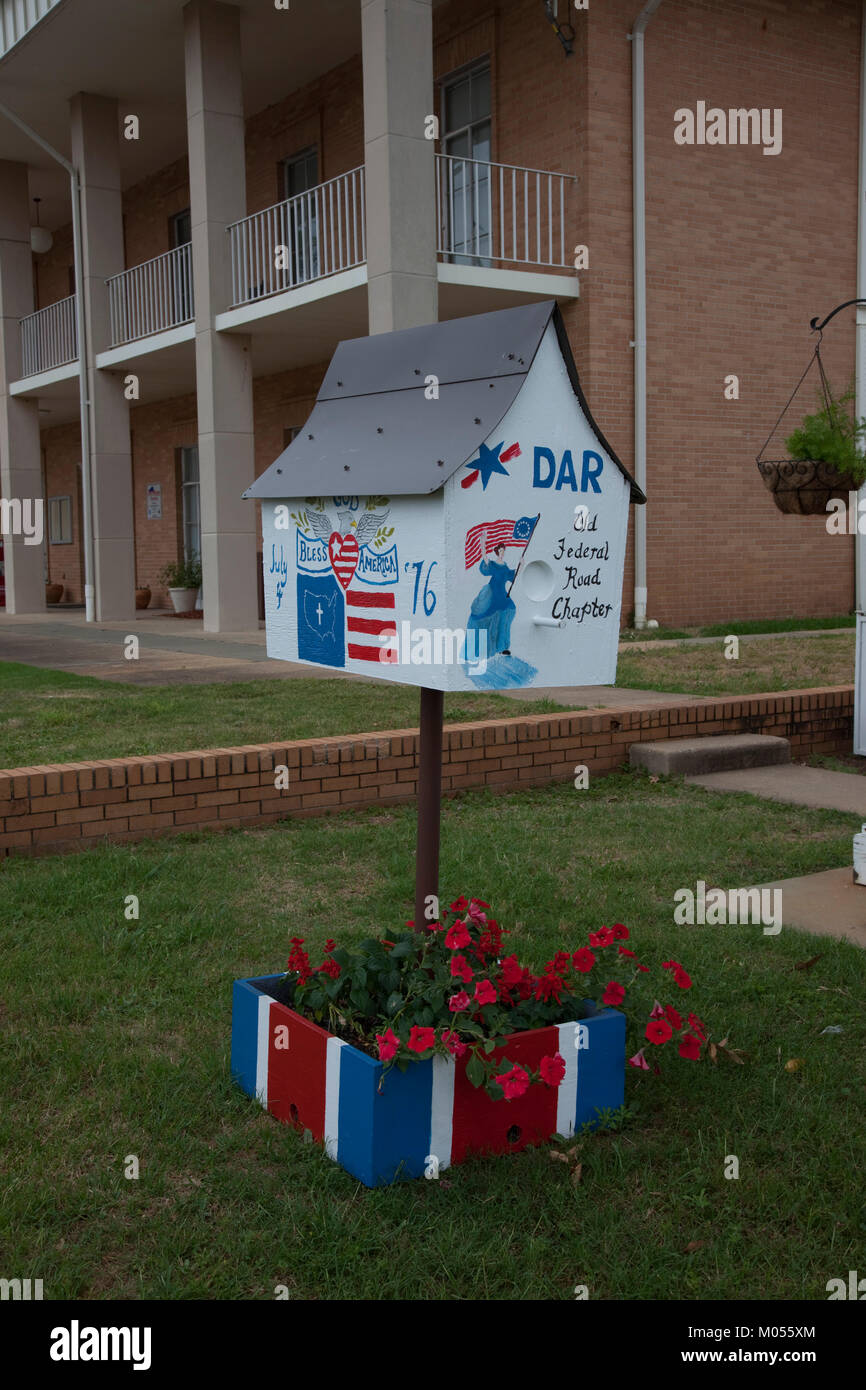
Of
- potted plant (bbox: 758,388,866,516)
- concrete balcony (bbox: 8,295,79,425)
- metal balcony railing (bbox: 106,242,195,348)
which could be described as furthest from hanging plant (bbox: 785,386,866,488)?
concrete balcony (bbox: 8,295,79,425)

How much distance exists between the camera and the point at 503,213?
504 inches

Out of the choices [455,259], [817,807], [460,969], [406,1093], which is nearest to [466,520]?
[460,969]

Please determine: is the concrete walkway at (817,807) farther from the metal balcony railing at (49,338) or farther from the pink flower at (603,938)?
the metal balcony railing at (49,338)

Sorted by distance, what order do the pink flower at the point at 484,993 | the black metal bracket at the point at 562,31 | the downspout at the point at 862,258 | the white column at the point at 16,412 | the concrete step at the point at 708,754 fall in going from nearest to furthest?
the pink flower at the point at 484,993 → the concrete step at the point at 708,754 → the black metal bracket at the point at 562,31 → the downspout at the point at 862,258 → the white column at the point at 16,412

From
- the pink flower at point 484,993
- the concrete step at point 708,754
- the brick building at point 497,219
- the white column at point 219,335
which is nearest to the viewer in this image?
the pink flower at point 484,993

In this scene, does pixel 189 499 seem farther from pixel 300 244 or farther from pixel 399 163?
pixel 399 163

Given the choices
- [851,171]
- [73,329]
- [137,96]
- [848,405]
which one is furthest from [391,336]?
[73,329]

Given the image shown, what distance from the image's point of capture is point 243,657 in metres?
11.2

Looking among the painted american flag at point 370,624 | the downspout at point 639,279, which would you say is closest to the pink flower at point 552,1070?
the painted american flag at point 370,624

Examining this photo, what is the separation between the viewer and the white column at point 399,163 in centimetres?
1112

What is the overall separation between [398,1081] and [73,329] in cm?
1804

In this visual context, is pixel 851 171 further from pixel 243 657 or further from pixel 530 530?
pixel 530 530

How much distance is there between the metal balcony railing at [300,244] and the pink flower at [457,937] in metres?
10.3

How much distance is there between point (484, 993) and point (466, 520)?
99 cm
